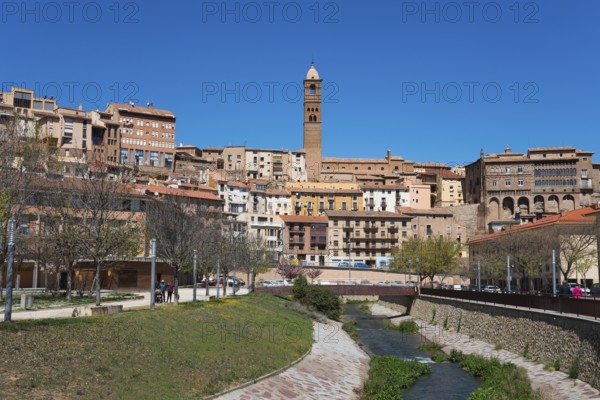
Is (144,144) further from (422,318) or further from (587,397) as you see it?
(587,397)

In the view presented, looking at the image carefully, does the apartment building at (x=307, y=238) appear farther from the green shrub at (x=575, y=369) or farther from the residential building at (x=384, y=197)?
the green shrub at (x=575, y=369)

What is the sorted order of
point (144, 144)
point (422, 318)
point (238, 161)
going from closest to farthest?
point (422, 318) < point (144, 144) < point (238, 161)

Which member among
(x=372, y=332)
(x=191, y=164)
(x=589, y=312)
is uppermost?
(x=191, y=164)

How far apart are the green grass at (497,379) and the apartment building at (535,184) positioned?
122382 mm

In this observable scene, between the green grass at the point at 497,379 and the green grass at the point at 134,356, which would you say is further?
the green grass at the point at 497,379

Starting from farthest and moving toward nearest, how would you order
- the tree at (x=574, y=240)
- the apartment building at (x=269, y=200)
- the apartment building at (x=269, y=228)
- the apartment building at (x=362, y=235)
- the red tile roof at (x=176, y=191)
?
the apartment building at (x=269, y=200) < the apartment building at (x=362, y=235) < the apartment building at (x=269, y=228) < the red tile roof at (x=176, y=191) < the tree at (x=574, y=240)

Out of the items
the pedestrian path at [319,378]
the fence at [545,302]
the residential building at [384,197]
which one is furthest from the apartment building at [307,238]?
the pedestrian path at [319,378]

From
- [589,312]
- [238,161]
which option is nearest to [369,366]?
[589,312]

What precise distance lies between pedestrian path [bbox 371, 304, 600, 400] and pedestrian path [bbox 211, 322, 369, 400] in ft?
27.3

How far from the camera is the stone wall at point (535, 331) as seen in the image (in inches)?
1248

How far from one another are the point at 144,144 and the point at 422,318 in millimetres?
111836

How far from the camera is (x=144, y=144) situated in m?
170

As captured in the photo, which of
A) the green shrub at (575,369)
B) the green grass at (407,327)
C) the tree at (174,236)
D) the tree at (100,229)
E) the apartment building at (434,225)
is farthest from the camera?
the apartment building at (434,225)

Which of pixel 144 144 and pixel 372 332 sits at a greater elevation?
pixel 144 144
